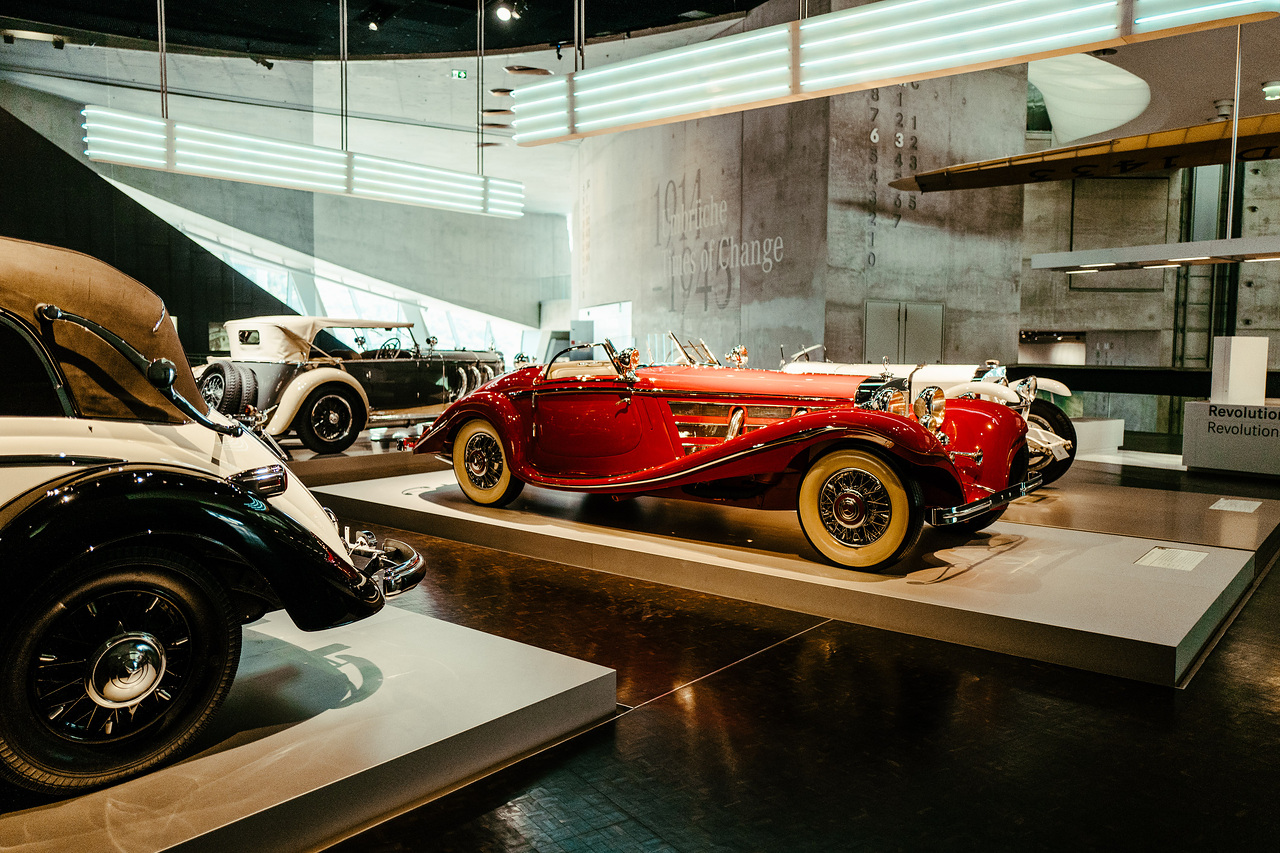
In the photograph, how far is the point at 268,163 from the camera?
7.32 m

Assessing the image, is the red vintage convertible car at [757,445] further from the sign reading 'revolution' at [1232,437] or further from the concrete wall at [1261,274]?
the concrete wall at [1261,274]

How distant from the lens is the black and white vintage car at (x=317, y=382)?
795 cm

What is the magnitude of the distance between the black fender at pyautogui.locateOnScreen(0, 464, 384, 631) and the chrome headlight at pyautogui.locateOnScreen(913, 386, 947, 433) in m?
3.37

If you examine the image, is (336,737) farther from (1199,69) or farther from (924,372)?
(1199,69)

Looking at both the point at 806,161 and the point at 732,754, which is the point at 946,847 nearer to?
the point at 732,754

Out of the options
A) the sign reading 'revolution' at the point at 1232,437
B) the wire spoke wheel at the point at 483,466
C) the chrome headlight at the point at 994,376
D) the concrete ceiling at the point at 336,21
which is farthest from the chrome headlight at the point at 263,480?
the sign reading 'revolution' at the point at 1232,437

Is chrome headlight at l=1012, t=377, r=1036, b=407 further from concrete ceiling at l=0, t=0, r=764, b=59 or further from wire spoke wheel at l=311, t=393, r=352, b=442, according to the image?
wire spoke wheel at l=311, t=393, r=352, b=442

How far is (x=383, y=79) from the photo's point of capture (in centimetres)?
1195

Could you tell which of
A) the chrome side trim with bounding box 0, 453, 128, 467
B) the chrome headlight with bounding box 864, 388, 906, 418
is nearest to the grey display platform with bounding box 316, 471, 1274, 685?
the chrome headlight with bounding box 864, 388, 906, 418

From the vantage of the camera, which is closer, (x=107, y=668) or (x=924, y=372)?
(x=107, y=668)

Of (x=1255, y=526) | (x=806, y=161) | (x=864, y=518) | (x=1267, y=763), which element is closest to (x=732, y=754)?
(x=1267, y=763)

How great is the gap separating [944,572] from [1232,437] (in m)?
6.18

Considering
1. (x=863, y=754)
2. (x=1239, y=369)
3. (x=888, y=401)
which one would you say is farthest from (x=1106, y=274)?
(x=863, y=754)

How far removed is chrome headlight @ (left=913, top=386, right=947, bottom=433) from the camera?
476cm
